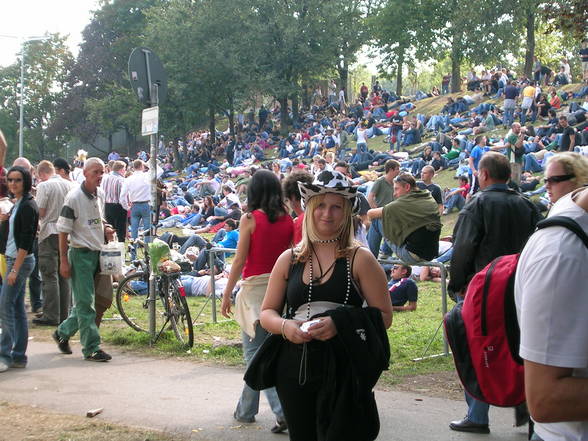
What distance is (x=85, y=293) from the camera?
8.22 metres

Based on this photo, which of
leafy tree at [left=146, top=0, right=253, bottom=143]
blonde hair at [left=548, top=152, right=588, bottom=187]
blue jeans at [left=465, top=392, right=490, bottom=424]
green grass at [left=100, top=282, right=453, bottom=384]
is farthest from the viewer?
leafy tree at [left=146, top=0, right=253, bottom=143]

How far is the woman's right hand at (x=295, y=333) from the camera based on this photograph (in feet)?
11.8

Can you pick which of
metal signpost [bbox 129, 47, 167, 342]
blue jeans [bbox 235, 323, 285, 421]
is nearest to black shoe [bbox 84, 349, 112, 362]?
metal signpost [bbox 129, 47, 167, 342]

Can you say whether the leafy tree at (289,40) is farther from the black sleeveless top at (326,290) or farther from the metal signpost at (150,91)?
the black sleeveless top at (326,290)

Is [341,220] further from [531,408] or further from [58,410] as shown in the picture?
[58,410]

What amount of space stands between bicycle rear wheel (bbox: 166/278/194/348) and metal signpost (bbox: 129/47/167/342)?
23 cm

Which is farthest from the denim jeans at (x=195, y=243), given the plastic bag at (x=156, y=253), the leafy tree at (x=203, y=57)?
the leafy tree at (x=203, y=57)

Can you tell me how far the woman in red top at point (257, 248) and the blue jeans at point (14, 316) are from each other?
9.83 ft

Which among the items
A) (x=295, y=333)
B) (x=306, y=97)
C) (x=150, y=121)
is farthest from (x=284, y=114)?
(x=295, y=333)

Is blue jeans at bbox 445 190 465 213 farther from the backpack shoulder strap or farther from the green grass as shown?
the backpack shoulder strap

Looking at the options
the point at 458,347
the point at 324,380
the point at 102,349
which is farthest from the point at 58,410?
the point at 458,347

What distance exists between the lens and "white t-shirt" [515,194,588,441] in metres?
2.05

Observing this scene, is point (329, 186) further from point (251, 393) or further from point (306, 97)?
point (306, 97)

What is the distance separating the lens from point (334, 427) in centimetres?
358
